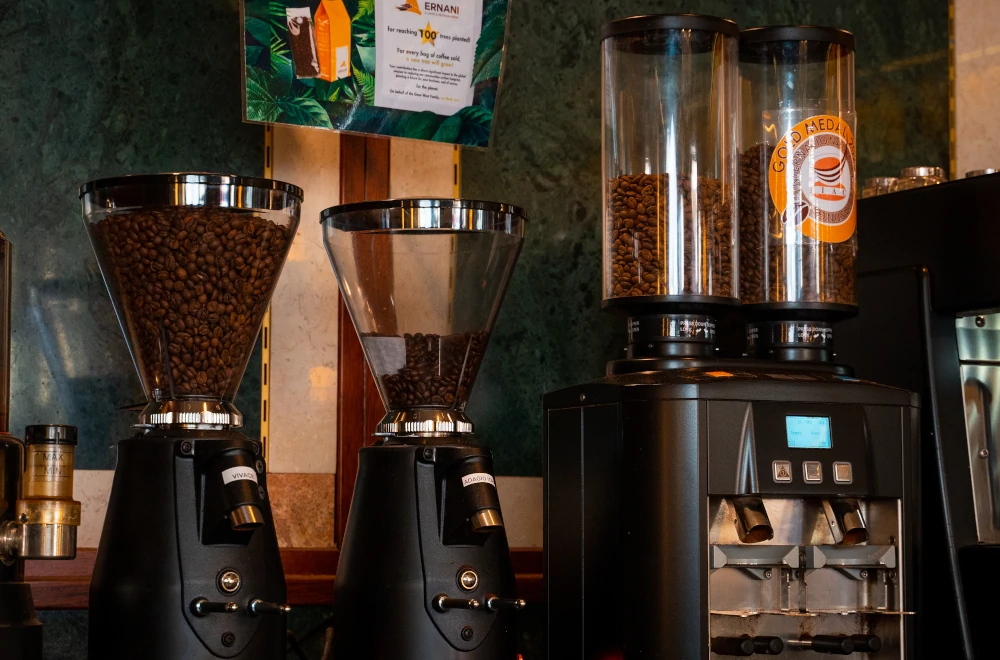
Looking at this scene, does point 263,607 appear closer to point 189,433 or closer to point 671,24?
point 189,433

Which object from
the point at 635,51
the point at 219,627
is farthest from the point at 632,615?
the point at 635,51

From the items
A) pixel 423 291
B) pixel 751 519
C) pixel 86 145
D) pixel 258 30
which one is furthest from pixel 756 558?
pixel 86 145

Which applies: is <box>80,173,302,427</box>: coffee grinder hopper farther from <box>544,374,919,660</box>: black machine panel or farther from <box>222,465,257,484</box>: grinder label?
<box>544,374,919,660</box>: black machine panel

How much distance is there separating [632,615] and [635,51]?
30.9 inches

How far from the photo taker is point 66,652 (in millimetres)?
1787

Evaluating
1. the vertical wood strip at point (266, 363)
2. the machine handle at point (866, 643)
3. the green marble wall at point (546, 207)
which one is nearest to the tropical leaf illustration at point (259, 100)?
the vertical wood strip at point (266, 363)

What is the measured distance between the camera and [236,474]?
4.54ft

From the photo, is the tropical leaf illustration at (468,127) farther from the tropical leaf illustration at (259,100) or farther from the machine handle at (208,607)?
the machine handle at (208,607)

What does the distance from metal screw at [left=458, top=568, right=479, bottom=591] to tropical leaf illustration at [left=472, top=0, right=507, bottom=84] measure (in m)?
0.84

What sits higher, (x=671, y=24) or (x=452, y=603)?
(x=671, y=24)

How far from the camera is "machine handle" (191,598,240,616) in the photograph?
1354 mm

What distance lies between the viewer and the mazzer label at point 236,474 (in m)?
1.38

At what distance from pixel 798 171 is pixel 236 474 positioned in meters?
0.89

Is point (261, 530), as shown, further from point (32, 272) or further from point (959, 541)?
point (959, 541)
